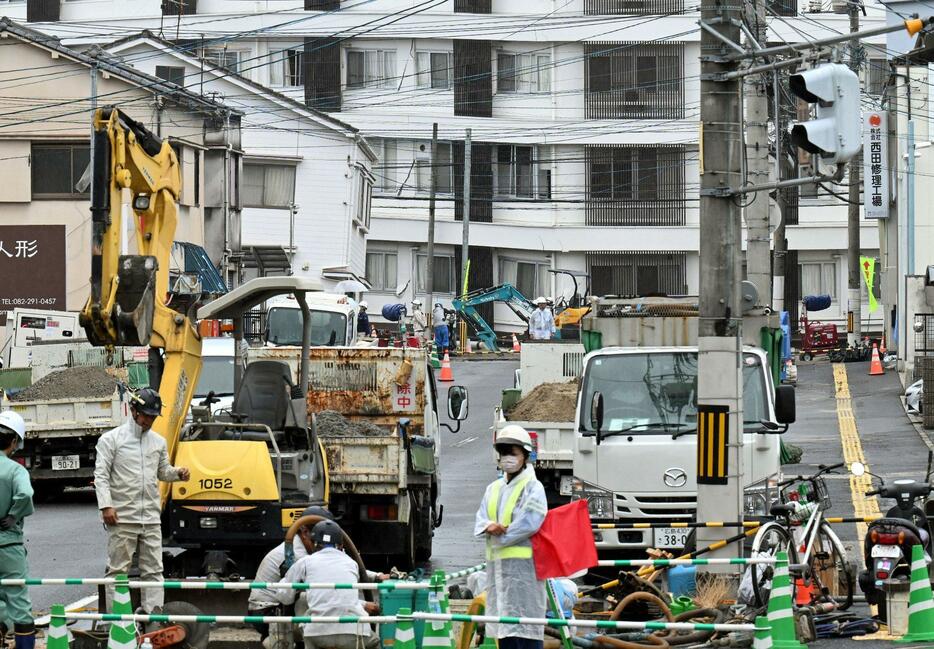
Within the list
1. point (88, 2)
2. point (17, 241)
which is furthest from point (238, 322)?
point (88, 2)

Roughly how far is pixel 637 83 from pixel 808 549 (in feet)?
164

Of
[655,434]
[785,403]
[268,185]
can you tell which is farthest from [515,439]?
[268,185]

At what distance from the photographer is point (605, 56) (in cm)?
6234

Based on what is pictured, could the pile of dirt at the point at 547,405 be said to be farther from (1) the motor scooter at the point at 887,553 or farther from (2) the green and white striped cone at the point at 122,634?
(2) the green and white striped cone at the point at 122,634

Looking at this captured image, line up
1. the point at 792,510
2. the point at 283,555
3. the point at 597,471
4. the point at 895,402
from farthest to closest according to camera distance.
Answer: the point at 895,402 < the point at 597,471 < the point at 792,510 < the point at 283,555

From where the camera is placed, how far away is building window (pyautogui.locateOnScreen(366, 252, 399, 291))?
64.0m

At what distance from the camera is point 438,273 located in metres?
63.5

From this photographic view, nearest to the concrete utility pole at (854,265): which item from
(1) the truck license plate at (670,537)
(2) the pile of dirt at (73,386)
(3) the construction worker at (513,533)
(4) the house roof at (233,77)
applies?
(4) the house roof at (233,77)

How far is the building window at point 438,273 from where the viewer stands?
63312 mm

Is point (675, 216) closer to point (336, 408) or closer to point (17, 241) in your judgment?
point (17, 241)

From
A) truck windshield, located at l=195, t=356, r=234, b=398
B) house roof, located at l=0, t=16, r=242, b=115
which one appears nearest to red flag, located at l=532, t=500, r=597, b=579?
truck windshield, located at l=195, t=356, r=234, b=398

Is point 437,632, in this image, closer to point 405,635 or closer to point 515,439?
point 405,635

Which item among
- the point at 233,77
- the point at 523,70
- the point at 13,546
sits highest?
Result: the point at 523,70

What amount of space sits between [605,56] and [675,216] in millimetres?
6634
